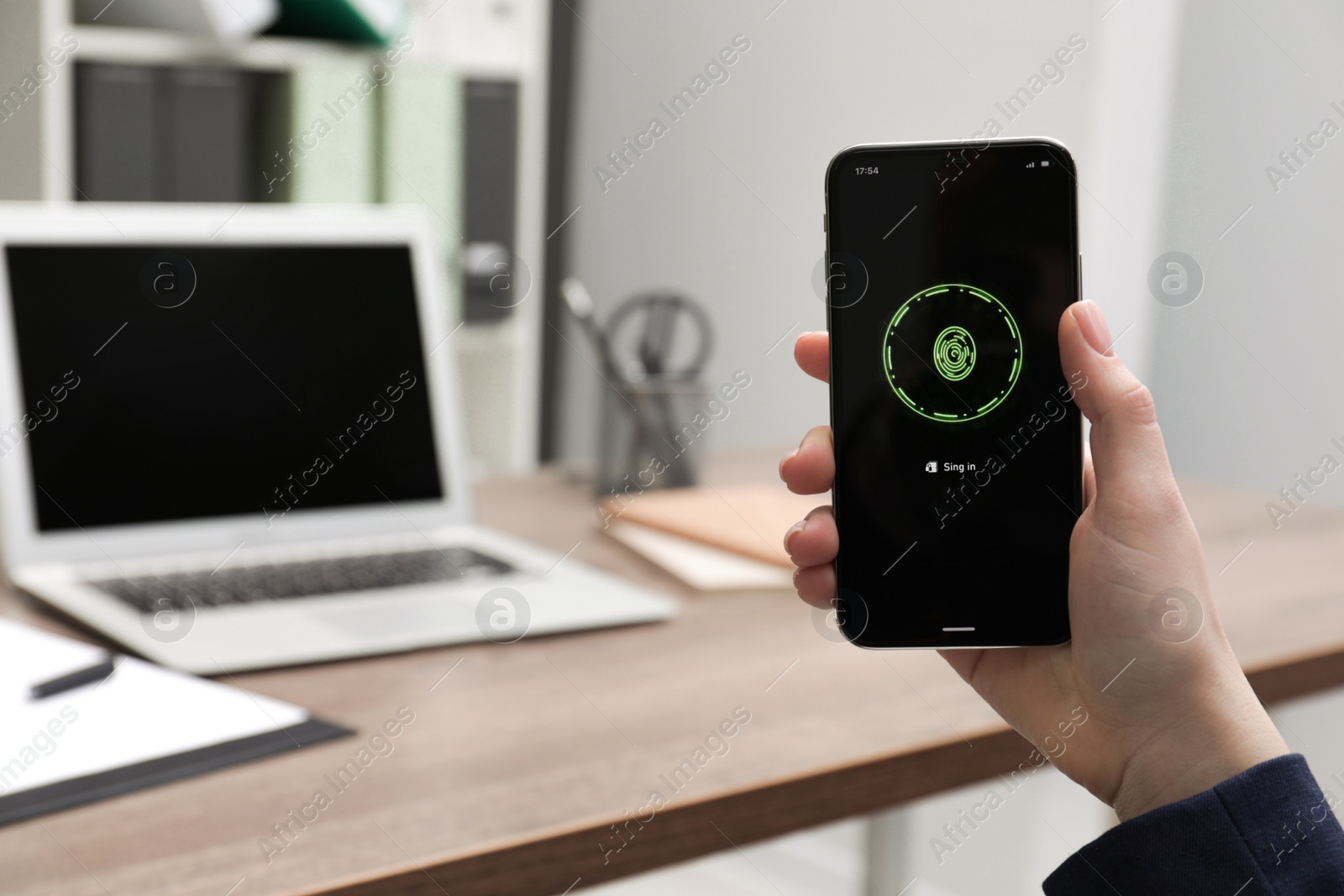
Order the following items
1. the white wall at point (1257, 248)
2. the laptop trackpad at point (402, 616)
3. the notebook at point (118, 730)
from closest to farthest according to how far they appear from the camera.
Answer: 1. the notebook at point (118, 730)
2. the laptop trackpad at point (402, 616)
3. the white wall at point (1257, 248)

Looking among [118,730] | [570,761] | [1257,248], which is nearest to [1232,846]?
[570,761]

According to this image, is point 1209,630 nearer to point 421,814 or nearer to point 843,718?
point 843,718

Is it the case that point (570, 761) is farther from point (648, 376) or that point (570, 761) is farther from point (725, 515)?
point (648, 376)

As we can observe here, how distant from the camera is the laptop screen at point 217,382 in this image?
0.97 m

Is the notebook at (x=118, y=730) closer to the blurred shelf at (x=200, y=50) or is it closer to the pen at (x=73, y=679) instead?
the pen at (x=73, y=679)

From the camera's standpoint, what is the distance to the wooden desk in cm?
54

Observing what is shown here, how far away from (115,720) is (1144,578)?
1.76 ft

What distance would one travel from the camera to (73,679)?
695 mm

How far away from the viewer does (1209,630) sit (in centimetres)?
56

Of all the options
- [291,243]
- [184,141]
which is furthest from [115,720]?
[184,141]

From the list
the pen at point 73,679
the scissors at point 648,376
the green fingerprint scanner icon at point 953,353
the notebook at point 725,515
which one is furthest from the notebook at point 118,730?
the scissors at point 648,376

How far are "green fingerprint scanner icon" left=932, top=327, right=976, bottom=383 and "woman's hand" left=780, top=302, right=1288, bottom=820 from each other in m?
0.04

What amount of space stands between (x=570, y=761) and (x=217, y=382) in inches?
21.0

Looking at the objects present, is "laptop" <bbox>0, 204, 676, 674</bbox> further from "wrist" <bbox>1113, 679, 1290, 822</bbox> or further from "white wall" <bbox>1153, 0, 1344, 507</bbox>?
"white wall" <bbox>1153, 0, 1344, 507</bbox>
